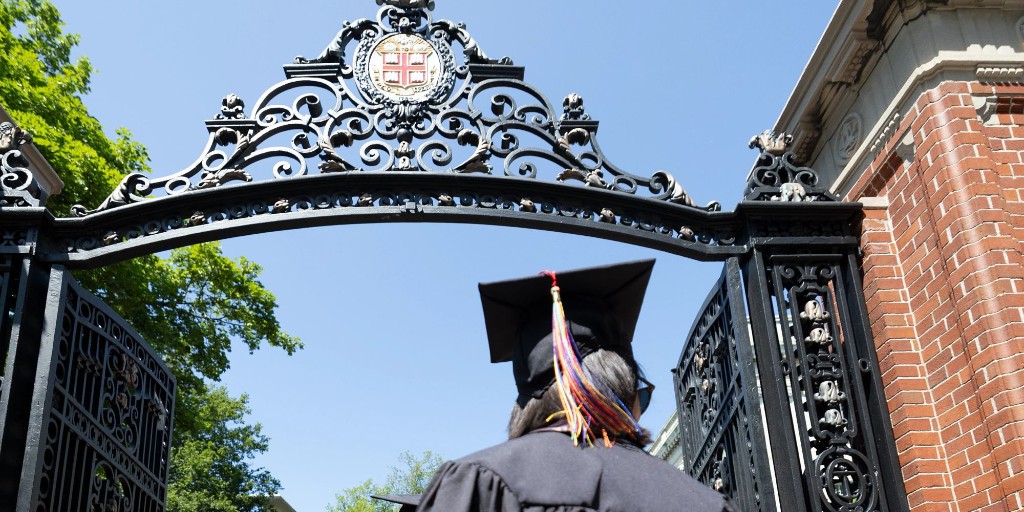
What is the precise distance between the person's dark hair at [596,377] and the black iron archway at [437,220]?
2.78 metres

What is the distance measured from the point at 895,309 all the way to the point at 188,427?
558 inches

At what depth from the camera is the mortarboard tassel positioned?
2.67 m

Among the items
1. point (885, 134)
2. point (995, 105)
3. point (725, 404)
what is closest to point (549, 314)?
point (725, 404)

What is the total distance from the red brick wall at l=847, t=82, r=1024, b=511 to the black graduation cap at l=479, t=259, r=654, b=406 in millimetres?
2219

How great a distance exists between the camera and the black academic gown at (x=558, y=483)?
2.44 metres

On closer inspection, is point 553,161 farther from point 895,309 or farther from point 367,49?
point 895,309

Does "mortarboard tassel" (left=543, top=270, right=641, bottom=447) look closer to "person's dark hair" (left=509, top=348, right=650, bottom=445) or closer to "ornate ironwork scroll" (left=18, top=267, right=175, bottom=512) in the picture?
"person's dark hair" (left=509, top=348, right=650, bottom=445)

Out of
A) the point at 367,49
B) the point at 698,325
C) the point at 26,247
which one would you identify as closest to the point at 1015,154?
the point at 698,325

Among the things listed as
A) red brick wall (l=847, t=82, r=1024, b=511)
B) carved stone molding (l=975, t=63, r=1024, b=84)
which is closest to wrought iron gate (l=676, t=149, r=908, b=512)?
red brick wall (l=847, t=82, r=1024, b=511)

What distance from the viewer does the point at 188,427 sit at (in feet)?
55.9

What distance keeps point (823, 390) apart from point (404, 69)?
3386 mm

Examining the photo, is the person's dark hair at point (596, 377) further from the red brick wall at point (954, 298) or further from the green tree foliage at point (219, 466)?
the green tree foliage at point (219, 466)

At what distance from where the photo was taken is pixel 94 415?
604 centimetres

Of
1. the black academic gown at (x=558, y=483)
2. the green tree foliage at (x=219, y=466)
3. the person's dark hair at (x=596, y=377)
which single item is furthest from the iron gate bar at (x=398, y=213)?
the green tree foliage at (x=219, y=466)
